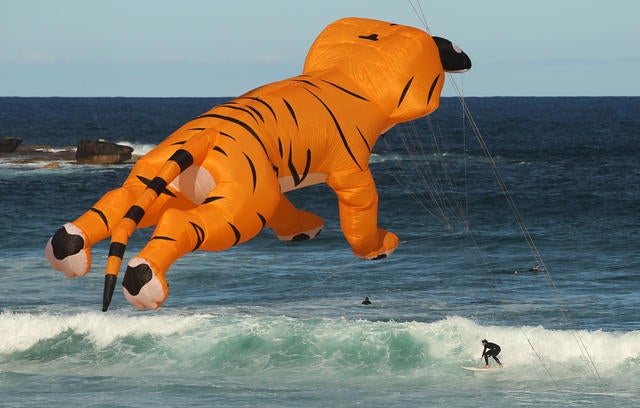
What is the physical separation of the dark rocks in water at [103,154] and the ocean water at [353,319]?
1601cm

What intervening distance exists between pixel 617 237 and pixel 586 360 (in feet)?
59.2

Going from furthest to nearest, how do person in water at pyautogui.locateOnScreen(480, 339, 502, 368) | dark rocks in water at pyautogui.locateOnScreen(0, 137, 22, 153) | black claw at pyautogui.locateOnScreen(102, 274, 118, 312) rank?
dark rocks in water at pyautogui.locateOnScreen(0, 137, 22, 153), person in water at pyautogui.locateOnScreen(480, 339, 502, 368), black claw at pyautogui.locateOnScreen(102, 274, 118, 312)

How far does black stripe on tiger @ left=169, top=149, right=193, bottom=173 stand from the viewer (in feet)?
25.4

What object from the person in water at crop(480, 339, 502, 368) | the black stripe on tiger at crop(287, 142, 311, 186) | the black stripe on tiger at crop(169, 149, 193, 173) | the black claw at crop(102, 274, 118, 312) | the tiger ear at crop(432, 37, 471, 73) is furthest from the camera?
the person in water at crop(480, 339, 502, 368)

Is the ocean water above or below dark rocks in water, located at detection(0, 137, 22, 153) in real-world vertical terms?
below

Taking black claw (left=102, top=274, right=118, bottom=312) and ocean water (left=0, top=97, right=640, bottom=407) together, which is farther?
ocean water (left=0, top=97, right=640, bottom=407)

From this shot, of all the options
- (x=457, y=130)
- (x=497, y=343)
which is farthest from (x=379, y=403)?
(x=457, y=130)

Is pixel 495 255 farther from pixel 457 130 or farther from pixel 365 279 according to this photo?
pixel 457 130

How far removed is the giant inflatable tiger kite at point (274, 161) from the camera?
7.60m

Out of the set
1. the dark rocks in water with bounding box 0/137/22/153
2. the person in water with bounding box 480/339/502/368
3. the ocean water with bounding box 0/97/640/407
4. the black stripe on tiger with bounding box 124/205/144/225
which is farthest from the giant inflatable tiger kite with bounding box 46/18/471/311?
the dark rocks in water with bounding box 0/137/22/153

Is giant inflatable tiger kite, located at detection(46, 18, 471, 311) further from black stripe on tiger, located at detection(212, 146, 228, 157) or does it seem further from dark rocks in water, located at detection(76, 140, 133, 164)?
dark rocks in water, located at detection(76, 140, 133, 164)

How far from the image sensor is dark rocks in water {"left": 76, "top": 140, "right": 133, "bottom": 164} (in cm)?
7019

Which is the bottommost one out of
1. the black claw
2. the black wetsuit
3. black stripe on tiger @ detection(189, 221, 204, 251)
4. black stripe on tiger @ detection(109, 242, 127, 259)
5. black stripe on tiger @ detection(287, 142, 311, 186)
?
the black wetsuit

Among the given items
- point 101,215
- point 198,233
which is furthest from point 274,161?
point 101,215
